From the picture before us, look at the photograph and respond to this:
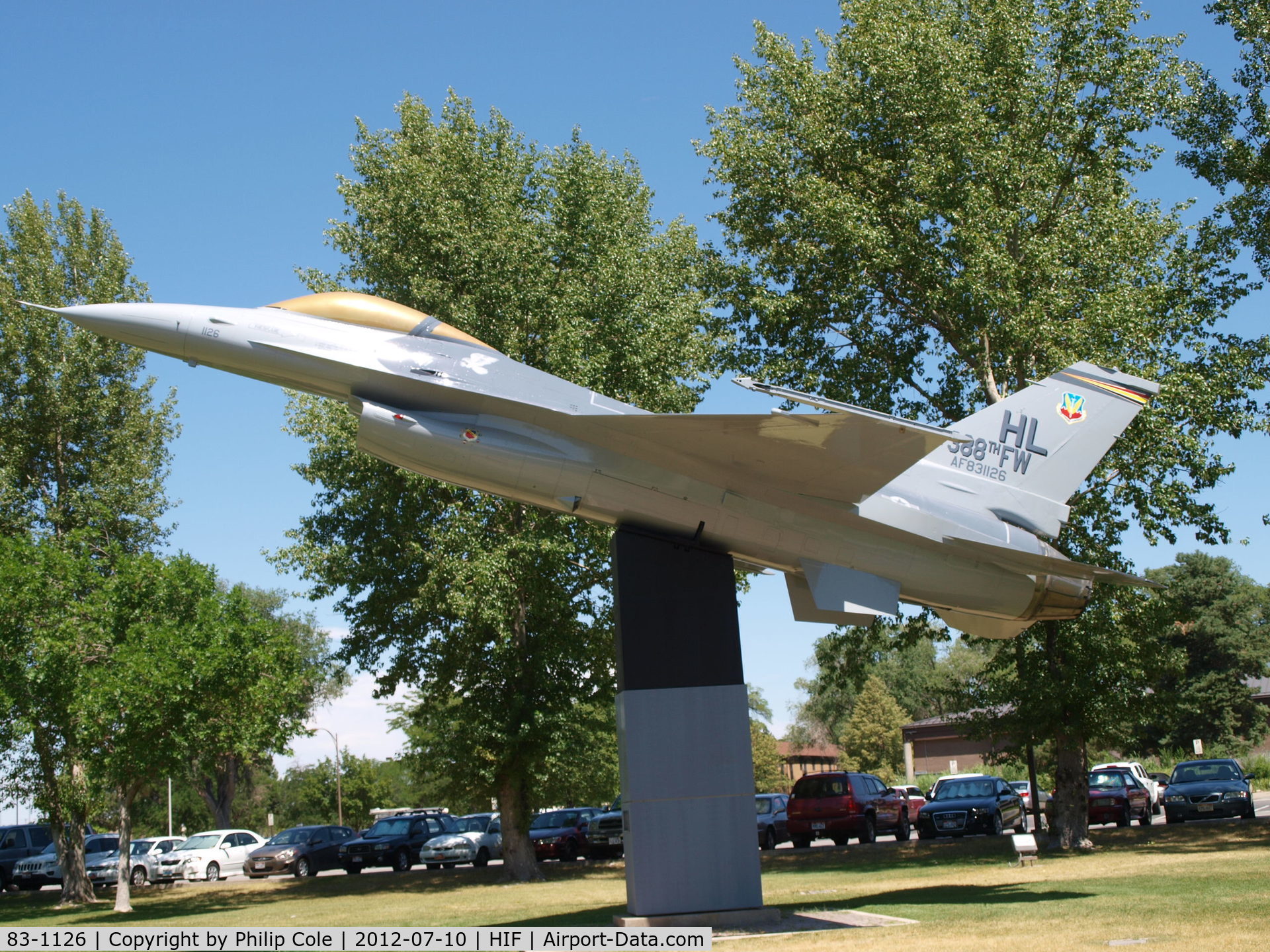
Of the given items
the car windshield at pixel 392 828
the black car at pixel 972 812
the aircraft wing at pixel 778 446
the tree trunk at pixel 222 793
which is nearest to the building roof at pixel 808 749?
the tree trunk at pixel 222 793

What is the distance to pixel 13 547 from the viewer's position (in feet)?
63.4

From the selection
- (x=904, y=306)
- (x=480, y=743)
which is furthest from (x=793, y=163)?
(x=480, y=743)

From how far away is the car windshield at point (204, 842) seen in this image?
89.7 feet

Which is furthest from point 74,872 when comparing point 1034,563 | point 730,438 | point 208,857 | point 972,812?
point 1034,563

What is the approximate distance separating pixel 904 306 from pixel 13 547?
17839mm

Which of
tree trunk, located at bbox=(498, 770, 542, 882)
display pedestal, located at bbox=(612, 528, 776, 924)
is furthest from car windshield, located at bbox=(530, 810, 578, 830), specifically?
display pedestal, located at bbox=(612, 528, 776, 924)

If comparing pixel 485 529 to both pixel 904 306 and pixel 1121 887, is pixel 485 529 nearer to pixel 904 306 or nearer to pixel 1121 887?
pixel 904 306

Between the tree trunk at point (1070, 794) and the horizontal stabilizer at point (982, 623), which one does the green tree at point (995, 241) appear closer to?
the tree trunk at point (1070, 794)

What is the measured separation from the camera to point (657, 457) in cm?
1101

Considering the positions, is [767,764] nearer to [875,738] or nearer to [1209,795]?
[875,738]

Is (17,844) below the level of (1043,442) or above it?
below

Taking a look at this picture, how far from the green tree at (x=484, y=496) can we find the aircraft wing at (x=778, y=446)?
9953mm

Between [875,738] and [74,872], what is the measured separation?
140 feet

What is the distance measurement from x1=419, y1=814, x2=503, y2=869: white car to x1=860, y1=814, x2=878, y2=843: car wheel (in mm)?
8731
